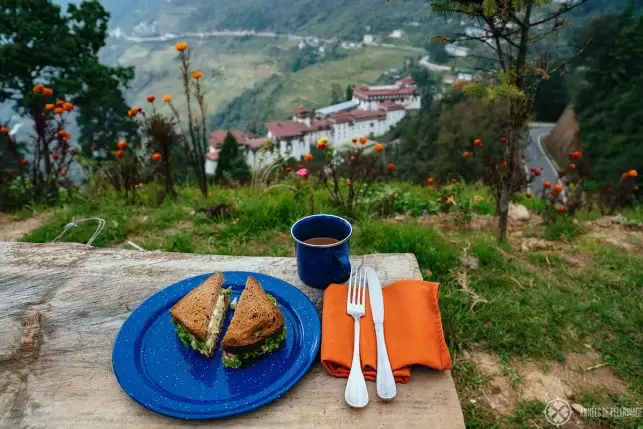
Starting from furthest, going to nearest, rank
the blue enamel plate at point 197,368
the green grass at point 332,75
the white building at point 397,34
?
1. the white building at point 397,34
2. the green grass at point 332,75
3. the blue enamel plate at point 197,368

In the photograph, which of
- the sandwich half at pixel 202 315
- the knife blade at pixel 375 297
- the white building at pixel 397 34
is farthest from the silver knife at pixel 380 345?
the white building at pixel 397 34

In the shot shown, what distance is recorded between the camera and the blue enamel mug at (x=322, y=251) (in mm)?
1556

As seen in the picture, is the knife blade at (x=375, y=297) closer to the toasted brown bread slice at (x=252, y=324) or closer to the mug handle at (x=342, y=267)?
the mug handle at (x=342, y=267)

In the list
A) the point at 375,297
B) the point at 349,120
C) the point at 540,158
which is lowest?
the point at 540,158

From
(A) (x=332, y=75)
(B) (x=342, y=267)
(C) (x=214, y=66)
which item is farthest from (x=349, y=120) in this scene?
(C) (x=214, y=66)

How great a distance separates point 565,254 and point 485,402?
1775mm

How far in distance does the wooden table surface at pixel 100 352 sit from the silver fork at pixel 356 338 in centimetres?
4

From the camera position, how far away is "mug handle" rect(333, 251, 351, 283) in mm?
1573

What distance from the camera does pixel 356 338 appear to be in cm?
132

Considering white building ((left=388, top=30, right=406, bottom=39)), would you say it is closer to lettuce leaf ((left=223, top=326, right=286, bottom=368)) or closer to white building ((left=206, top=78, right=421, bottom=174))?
white building ((left=206, top=78, right=421, bottom=174))

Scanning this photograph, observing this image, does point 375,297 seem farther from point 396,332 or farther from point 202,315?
point 202,315

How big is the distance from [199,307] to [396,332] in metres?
0.66

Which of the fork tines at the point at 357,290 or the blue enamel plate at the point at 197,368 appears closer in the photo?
the blue enamel plate at the point at 197,368

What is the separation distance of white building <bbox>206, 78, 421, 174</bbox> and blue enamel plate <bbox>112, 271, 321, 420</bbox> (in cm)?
4022
